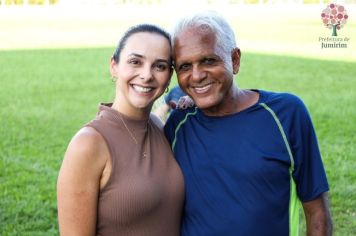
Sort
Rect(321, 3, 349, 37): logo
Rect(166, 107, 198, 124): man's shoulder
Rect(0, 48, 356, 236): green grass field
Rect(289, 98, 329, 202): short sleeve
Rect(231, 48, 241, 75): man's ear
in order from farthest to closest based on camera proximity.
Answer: Rect(321, 3, 349, 37): logo → Rect(0, 48, 356, 236): green grass field → Rect(166, 107, 198, 124): man's shoulder → Rect(231, 48, 241, 75): man's ear → Rect(289, 98, 329, 202): short sleeve

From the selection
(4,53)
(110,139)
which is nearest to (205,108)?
(110,139)

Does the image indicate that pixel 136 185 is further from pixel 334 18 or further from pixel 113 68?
pixel 334 18

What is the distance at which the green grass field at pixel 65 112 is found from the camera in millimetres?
6227

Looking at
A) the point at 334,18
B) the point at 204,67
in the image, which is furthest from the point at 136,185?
the point at 334,18

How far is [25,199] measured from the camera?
643cm

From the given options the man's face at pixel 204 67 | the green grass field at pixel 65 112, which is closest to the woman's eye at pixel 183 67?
the man's face at pixel 204 67

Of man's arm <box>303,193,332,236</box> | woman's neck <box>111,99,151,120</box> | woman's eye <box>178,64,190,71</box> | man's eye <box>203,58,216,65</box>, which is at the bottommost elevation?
man's arm <box>303,193,332,236</box>

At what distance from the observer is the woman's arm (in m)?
2.59

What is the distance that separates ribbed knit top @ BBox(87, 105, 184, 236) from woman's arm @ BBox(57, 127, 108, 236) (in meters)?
0.05

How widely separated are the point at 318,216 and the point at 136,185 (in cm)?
92

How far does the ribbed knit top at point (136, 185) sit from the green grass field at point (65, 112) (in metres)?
3.04

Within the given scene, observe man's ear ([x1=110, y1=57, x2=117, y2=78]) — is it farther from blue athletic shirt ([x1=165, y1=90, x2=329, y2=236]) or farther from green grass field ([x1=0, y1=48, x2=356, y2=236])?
green grass field ([x1=0, y1=48, x2=356, y2=236])

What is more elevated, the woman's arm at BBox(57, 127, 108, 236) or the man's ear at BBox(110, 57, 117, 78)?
the man's ear at BBox(110, 57, 117, 78)

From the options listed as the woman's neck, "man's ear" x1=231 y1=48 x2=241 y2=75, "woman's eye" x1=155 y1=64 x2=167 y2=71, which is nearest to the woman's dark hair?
"woman's eye" x1=155 y1=64 x2=167 y2=71
